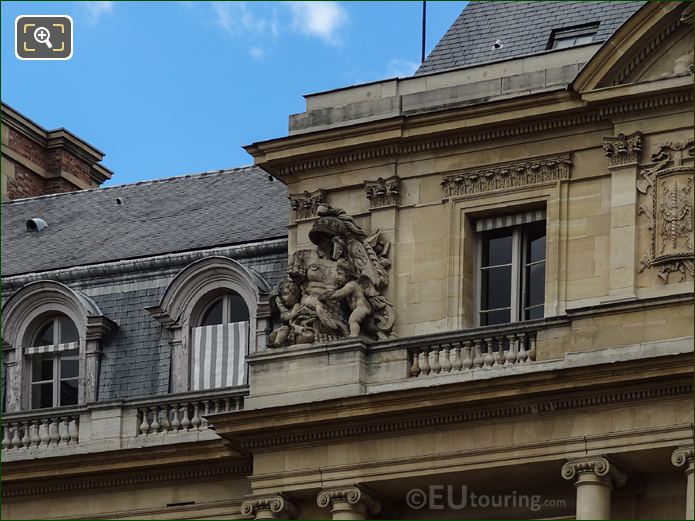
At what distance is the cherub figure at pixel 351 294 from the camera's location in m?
45.0

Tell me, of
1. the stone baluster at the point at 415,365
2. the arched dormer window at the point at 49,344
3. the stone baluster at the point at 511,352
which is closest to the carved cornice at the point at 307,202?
the stone baluster at the point at 415,365

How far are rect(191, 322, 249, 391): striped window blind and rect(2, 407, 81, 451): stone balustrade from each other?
2.11 meters

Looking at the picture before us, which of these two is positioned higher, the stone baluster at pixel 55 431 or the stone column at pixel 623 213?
the stone column at pixel 623 213

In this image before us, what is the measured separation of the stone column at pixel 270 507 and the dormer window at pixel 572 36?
883 centimetres

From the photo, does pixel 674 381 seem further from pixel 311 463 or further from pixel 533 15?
pixel 533 15

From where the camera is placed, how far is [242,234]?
166 feet

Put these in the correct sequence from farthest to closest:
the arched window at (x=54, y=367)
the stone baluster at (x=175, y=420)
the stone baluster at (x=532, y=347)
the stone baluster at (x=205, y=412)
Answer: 1. the arched window at (x=54, y=367)
2. the stone baluster at (x=175, y=420)
3. the stone baluster at (x=205, y=412)
4. the stone baluster at (x=532, y=347)

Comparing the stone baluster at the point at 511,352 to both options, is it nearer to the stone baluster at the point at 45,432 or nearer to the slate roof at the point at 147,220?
the slate roof at the point at 147,220

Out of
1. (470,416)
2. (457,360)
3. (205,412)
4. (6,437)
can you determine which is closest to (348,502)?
(470,416)

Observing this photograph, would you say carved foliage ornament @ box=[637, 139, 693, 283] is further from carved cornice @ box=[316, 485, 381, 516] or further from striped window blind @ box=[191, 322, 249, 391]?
striped window blind @ box=[191, 322, 249, 391]

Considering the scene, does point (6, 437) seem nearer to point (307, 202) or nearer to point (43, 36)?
point (307, 202)

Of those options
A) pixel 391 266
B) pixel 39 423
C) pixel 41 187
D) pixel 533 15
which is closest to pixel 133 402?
pixel 39 423

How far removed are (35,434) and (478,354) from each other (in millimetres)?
8367

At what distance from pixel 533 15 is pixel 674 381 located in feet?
29.9
